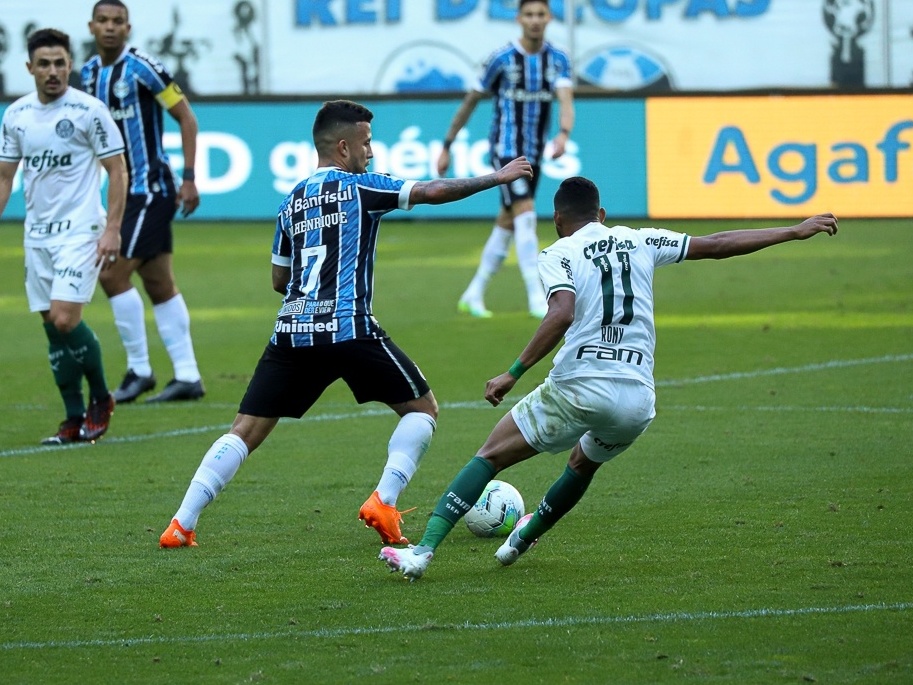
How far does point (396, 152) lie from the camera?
20031 mm

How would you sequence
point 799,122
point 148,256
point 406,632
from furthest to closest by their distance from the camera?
1. point 799,122
2. point 148,256
3. point 406,632

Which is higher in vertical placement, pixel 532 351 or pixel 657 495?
pixel 532 351

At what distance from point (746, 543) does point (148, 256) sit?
5.33m

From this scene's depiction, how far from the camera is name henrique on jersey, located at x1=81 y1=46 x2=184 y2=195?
33.2ft

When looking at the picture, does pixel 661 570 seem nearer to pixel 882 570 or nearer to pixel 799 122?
pixel 882 570

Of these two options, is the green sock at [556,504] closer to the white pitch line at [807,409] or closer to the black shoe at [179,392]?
the white pitch line at [807,409]

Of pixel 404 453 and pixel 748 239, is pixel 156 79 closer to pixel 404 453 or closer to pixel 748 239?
pixel 404 453

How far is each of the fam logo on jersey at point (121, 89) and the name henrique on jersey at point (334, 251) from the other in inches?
169

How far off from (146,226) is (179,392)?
1069 millimetres

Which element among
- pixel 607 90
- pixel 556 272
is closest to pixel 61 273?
pixel 556 272

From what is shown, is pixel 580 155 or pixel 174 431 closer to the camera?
pixel 174 431

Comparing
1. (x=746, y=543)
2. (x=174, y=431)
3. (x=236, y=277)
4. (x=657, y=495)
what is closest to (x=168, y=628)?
(x=746, y=543)

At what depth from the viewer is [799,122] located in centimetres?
1931

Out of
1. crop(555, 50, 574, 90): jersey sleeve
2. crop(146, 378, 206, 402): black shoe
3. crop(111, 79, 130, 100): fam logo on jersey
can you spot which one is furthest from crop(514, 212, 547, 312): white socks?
crop(111, 79, 130, 100): fam logo on jersey
